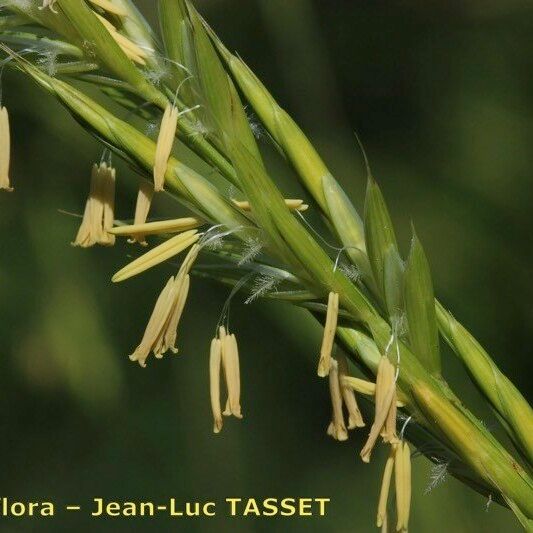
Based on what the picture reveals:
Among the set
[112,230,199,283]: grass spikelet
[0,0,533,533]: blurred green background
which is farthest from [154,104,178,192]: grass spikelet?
[0,0,533,533]: blurred green background

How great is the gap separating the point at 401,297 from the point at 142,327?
540 mm

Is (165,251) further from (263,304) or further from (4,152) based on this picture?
(263,304)

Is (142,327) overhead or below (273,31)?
below

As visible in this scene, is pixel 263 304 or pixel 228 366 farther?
pixel 263 304

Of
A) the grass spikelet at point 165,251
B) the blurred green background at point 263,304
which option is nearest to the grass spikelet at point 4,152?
the grass spikelet at point 165,251

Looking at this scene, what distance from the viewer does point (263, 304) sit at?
754 millimetres

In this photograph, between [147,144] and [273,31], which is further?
[273,31]

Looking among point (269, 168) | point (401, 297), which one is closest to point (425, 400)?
point (401, 297)

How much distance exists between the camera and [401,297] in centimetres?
32

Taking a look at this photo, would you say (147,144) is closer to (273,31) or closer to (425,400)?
(425,400)

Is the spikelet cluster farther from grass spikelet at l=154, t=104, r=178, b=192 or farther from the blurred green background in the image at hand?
the blurred green background

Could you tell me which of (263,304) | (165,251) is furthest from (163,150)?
(263,304)

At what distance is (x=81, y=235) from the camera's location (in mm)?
335

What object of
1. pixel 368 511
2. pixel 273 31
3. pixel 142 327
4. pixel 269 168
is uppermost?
pixel 273 31
